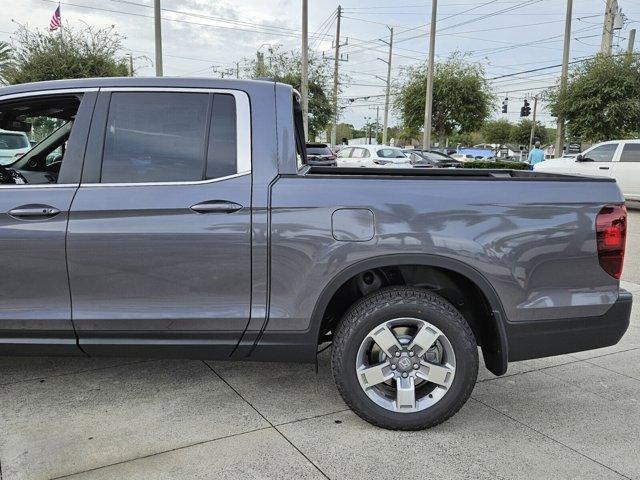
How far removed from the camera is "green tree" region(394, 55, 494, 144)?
30.9 metres

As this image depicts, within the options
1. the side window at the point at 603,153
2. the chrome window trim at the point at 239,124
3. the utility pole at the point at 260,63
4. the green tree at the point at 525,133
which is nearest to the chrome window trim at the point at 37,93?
the chrome window trim at the point at 239,124

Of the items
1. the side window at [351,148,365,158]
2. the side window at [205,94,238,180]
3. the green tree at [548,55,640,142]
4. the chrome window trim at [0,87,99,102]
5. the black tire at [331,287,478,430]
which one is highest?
the green tree at [548,55,640,142]

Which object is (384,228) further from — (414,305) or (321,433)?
(321,433)

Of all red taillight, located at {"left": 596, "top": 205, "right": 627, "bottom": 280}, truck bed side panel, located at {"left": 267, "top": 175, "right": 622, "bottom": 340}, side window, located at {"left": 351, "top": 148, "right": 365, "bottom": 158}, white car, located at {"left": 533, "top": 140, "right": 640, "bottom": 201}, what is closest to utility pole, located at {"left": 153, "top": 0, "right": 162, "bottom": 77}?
side window, located at {"left": 351, "top": 148, "right": 365, "bottom": 158}

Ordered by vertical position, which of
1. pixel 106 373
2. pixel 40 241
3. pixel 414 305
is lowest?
pixel 106 373

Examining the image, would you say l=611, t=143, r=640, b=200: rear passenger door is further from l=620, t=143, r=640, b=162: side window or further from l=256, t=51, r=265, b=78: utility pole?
l=256, t=51, r=265, b=78: utility pole

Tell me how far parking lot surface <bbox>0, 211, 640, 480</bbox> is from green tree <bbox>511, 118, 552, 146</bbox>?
89.1m

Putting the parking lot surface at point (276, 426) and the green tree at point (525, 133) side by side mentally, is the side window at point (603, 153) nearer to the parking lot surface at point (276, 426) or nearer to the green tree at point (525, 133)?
the parking lot surface at point (276, 426)

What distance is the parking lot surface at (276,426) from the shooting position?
2.74 m

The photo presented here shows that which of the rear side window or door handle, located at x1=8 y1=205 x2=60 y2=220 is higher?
Answer: the rear side window

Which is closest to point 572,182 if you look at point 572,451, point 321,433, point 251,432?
point 572,451

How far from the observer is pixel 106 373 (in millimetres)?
3850

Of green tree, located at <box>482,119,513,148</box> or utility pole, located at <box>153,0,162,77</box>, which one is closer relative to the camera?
utility pole, located at <box>153,0,162,77</box>

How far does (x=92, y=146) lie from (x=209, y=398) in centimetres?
166
